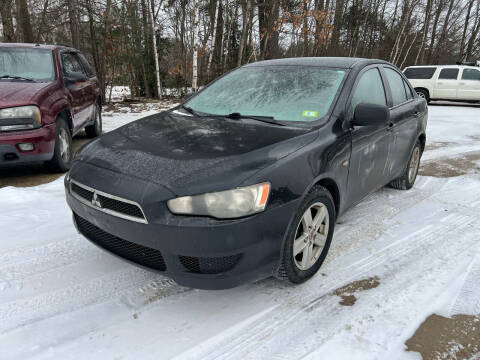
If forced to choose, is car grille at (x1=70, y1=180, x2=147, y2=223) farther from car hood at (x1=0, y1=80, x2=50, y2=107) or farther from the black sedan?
car hood at (x1=0, y1=80, x2=50, y2=107)

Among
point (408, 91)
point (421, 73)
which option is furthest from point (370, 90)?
point (421, 73)

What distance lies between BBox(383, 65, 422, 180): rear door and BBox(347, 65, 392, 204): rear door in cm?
18

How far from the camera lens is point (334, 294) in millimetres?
2523

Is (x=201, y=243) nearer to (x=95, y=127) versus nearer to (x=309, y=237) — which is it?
(x=309, y=237)

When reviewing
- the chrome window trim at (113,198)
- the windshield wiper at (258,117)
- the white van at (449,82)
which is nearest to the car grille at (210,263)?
the chrome window trim at (113,198)

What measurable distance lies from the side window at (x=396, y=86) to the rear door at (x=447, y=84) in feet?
42.4

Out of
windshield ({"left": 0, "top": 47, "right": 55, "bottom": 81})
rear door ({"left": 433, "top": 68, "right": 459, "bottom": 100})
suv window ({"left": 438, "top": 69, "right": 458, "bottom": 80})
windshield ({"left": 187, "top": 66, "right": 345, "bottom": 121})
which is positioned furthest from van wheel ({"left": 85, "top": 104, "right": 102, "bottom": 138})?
suv window ({"left": 438, "top": 69, "right": 458, "bottom": 80})

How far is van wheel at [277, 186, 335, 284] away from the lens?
2.35 meters

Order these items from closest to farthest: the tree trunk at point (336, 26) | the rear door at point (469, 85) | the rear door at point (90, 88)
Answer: the rear door at point (90, 88) < the rear door at point (469, 85) < the tree trunk at point (336, 26)

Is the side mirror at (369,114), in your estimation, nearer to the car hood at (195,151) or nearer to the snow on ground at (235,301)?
the car hood at (195,151)

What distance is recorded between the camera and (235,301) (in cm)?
243

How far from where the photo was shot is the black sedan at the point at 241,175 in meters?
2.04

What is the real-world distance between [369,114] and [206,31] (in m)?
18.6

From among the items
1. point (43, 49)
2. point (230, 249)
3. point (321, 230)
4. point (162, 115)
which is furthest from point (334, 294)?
point (43, 49)
